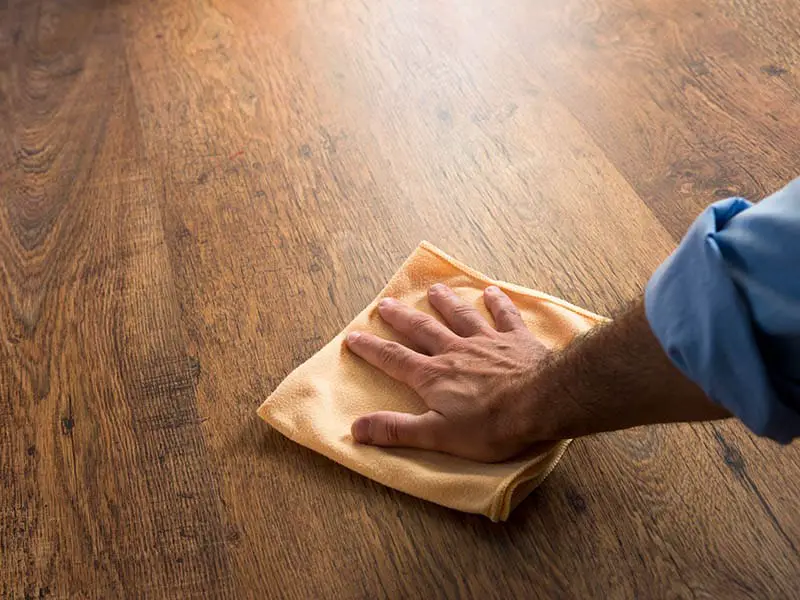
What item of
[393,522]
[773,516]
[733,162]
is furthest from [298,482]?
[733,162]

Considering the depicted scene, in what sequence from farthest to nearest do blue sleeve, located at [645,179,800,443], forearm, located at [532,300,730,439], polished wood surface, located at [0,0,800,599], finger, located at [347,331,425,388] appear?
1. finger, located at [347,331,425,388]
2. polished wood surface, located at [0,0,800,599]
3. forearm, located at [532,300,730,439]
4. blue sleeve, located at [645,179,800,443]

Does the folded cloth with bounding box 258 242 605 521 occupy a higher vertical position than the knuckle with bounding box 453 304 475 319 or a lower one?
lower

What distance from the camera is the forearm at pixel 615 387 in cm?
77

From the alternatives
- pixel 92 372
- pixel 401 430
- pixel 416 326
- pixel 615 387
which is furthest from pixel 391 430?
pixel 92 372

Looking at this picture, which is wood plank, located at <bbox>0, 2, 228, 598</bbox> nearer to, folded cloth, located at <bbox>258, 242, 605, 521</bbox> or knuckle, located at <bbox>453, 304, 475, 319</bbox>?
folded cloth, located at <bbox>258, 242, 605, 521</bbox>

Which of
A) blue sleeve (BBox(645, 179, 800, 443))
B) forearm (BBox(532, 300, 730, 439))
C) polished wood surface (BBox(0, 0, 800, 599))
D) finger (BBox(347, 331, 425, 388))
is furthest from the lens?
finger (BBox(347, 331, 425, 388))

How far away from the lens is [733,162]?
137 cm

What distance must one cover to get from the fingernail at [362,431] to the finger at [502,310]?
0.21 metres

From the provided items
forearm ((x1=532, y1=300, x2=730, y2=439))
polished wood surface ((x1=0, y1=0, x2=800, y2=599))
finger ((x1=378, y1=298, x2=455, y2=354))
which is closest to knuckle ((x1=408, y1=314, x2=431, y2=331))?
finger ((x1=378, y1=298, x2=455, y2=354))

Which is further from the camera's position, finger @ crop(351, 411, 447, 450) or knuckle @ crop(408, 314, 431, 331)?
knuckle @ crop(408, 314, 431, 331)

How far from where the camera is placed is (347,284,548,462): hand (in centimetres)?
97

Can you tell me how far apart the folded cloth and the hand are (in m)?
0.01

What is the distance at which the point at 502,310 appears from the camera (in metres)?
1.13

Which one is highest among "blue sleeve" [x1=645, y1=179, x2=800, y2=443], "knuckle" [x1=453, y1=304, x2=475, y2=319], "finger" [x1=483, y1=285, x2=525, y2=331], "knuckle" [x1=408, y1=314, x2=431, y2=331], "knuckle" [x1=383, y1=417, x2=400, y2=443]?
"blue sleeve" [x1=645, y1=179, x2=800, y2=443]
